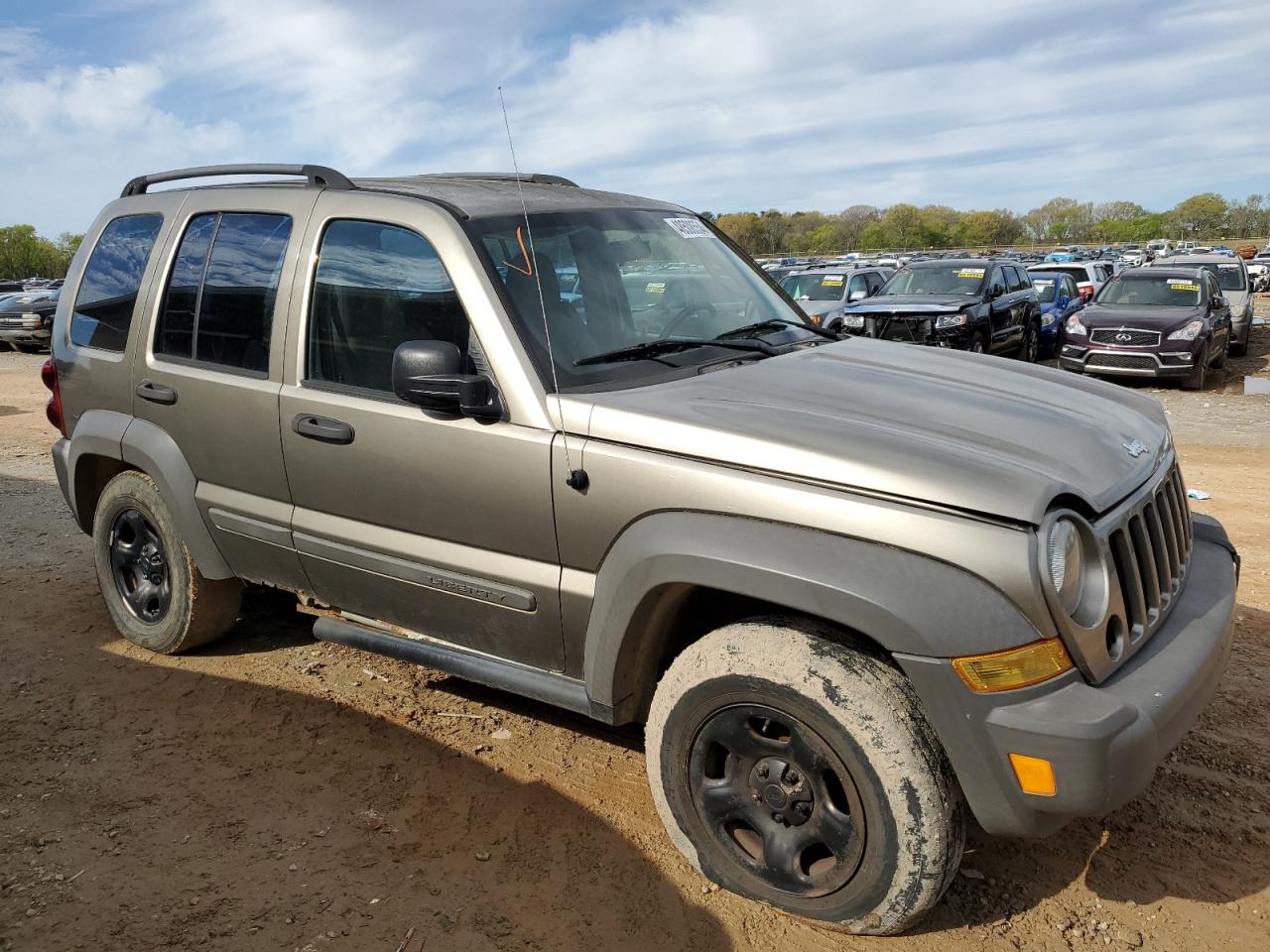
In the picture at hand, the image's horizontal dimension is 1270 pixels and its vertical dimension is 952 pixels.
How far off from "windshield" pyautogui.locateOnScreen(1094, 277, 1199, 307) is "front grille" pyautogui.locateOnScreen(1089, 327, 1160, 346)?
4.68 ft

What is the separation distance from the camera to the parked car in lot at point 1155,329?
13.8 m

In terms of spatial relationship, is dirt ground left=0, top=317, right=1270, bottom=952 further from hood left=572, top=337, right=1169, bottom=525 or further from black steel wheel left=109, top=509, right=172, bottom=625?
hood left=572, top=337, right=1169, bottom=525

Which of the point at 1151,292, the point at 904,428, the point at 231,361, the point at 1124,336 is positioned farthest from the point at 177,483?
the point at 1151,292

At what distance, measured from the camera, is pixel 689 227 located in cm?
416

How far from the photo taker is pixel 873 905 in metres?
2.62

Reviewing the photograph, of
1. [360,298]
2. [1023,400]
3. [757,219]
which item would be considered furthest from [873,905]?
[757,219]

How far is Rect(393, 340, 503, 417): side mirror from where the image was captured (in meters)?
2.97

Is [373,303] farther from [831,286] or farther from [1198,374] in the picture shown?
[831,286]

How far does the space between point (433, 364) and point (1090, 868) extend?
2479 millimetres

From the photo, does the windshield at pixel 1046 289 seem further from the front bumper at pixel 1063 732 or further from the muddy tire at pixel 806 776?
the muddy tire at pixel 806 776

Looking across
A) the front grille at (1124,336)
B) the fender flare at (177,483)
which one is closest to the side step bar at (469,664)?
the fender flare at (177,483)

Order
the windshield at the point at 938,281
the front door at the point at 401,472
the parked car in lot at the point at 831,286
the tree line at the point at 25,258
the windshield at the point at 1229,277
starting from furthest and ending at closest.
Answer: the tree line at the point at 25,258 → the windshield at the point at 1229,277 → the parked car in lot at the point at 831,286 → the windshield at the point at 938,281 → the front door at the point at 401,472

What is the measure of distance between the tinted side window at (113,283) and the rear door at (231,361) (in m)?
0.21

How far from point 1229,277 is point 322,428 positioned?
2186 centimetres
